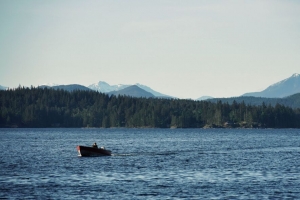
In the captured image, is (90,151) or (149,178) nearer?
(149,178)

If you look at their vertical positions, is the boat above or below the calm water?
above

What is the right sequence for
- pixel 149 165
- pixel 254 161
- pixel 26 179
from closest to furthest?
pixel 26 179 → pixel 149 165 → pixel 254 161

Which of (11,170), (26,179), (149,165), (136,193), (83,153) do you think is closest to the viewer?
(136,193)

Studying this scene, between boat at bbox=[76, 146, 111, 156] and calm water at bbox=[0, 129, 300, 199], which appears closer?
calm water at bbox=[0, 129, 300, 199]

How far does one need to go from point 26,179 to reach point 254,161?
37544mm

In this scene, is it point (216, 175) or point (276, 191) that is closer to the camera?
point (276, 191)

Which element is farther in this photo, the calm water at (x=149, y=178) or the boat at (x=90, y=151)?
the boat at (x=90, y=151)

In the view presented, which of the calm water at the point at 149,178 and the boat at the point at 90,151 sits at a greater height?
the boat at the point at 90,151

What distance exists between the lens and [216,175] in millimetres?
69688

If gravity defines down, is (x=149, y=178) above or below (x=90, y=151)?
below

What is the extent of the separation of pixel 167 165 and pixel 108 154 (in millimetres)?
21457

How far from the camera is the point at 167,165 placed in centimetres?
8244

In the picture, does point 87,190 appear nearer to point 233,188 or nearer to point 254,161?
point 233,188

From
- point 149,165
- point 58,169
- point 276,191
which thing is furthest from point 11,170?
point 276,191
